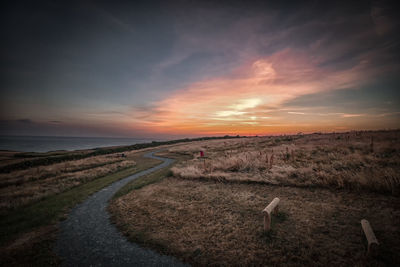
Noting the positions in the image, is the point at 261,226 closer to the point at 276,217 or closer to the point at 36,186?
the point at 276,217

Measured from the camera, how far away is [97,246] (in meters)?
6.05

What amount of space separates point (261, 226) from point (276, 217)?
3.17 feet

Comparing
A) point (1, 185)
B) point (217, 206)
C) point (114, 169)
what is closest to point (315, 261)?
point (217, 206)

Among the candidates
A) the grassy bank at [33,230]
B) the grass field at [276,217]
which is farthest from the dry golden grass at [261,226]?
the grassy bank at [33,230]

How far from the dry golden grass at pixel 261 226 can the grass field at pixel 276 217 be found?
27 mm

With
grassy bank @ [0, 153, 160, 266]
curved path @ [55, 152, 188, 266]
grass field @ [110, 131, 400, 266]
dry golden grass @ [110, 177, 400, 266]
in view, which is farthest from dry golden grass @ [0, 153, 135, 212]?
dry golden grass @ [110, 177, 400, 266]

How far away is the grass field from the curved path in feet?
1.29

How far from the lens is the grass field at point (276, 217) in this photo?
15.6ft

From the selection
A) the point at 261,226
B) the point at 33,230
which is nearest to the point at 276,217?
the point at 261,226

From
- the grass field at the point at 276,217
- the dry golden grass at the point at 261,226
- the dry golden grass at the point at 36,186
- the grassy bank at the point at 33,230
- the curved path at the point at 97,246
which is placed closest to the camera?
the dry golden grass at the point at 261,226

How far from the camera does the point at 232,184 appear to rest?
11.7m

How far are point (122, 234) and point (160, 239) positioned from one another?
2.00 m

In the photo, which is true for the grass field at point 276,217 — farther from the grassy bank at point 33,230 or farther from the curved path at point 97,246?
the grassy bank at point 33,230

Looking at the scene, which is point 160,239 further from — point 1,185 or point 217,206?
point 1,185
